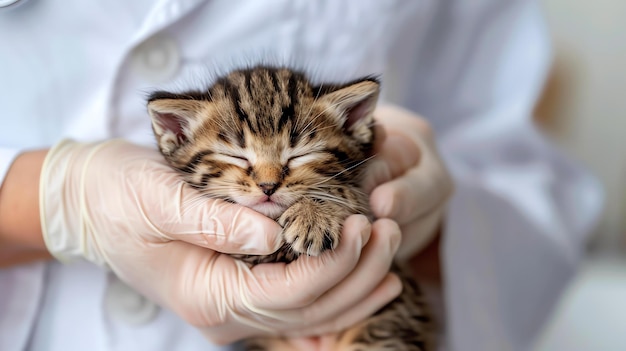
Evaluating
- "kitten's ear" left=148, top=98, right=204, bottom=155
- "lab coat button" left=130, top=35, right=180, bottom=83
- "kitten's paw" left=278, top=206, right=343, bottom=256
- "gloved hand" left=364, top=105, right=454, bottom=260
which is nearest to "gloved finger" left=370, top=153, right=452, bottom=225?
"gloved hand" left=364, top=105, right=454, bottom=260

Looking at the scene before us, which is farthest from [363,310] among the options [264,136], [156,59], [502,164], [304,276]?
[502,164]

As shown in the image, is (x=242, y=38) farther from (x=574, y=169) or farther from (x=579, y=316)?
(x=579, y=316)

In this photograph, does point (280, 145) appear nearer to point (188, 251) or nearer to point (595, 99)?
point (188, 251)

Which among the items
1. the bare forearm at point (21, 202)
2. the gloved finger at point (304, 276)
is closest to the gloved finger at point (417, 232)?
the gloved finger at point (304, 276)

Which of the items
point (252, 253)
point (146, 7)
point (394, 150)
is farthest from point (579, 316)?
point (146, 7)

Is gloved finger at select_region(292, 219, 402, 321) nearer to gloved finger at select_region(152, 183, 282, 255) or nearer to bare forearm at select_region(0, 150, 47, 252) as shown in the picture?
gloved finger at select_region(152, 183, 282, 255)

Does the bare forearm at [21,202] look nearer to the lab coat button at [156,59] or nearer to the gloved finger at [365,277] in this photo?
the lab coat button at [156,59]
